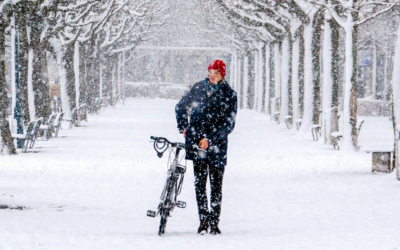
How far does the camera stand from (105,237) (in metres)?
6.64

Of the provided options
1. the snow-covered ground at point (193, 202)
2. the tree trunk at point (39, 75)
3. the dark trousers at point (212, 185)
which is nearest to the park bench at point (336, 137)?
the snow-covered ground at point (193, 202)

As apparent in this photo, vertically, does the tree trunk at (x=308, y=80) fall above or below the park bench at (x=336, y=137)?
above

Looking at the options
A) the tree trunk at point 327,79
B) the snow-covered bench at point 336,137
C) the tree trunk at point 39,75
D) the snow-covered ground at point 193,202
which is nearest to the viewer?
the snow-covered ground at point 193,202

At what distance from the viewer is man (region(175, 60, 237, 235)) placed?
22.0 feet

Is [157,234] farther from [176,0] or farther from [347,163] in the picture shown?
[176,0]

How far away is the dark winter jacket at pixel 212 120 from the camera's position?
264 inches

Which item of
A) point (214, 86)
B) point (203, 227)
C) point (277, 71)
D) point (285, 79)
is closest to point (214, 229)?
point (203, 227)

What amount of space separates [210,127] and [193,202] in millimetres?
2705

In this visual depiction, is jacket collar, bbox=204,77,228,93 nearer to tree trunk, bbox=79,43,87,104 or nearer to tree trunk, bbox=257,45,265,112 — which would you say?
tree trunk, bbox=79,43,87,104

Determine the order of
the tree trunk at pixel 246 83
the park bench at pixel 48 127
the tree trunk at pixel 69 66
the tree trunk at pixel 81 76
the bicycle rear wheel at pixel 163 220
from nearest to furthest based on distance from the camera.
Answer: the bicycle rear wheel at pixel 163 220 < the park bench at pixel 48 127 < the tree trunk at pixel 69 66 < the tree trunk at pixel 81 76 < the tree trunk at pixel 246 83

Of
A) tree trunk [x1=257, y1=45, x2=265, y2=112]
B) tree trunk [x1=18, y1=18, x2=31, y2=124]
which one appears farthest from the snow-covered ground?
tree trunk [x1=257, y1=45, x2=265, y2=112]

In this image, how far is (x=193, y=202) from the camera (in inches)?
366

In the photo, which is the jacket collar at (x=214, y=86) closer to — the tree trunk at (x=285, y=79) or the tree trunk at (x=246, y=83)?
the tree trunk at (x=285, y=79)

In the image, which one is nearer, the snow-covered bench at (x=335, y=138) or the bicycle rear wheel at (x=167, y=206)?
the bicycle rear wheel at (x=167, y=206)
